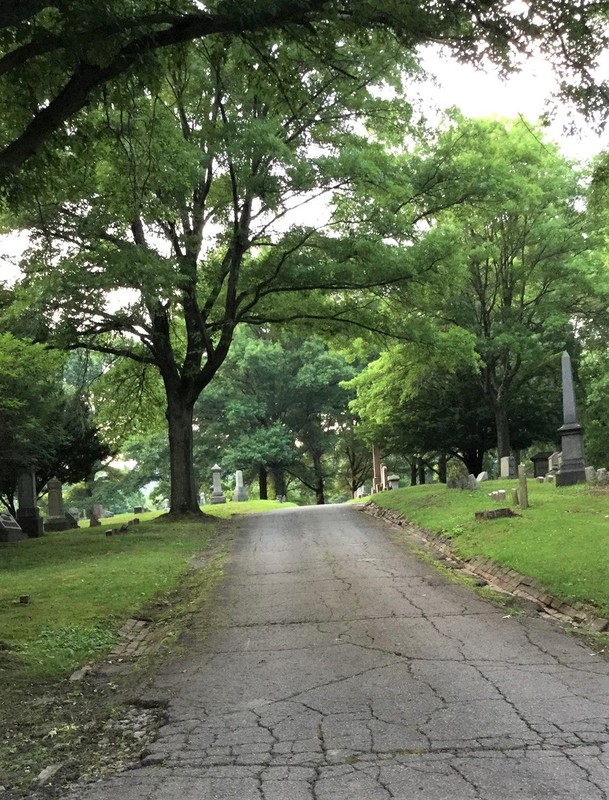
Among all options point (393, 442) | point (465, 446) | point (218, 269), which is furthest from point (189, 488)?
point (465, 446)

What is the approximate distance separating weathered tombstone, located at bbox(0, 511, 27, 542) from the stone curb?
12.7m

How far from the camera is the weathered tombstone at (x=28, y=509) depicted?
22872 millimetres

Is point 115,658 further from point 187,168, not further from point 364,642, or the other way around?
point 187,168

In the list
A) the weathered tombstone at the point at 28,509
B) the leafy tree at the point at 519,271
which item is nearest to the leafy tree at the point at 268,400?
the leafy tree at the point at 519,271

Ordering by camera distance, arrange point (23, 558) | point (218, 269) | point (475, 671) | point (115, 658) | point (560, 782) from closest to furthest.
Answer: point (560, 782) → point (475, 671) → point (115, 658) → point (23, 558) → point (218, 269)

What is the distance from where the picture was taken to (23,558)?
14508 millimetres

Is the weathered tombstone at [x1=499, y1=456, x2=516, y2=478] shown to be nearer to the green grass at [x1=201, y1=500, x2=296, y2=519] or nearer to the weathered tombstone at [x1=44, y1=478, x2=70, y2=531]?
the green grass at [x1=201, y1=500, x2=296, y2=519]

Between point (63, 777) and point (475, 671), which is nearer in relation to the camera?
point (63, 777)

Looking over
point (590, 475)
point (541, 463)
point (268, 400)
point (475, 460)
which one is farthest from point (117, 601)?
point (268, 400)

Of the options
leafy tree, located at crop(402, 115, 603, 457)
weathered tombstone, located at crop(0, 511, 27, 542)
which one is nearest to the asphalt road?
weathered tombstone, located at crop(0, 511, 27, 542)

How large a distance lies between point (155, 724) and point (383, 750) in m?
1.73

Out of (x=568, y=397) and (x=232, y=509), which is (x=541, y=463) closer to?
(x=568, y=397)

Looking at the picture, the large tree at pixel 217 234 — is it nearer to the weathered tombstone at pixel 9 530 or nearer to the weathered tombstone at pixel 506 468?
the weathered tombstone at pixel 9 530

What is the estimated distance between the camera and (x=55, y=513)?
2648 centimetres
